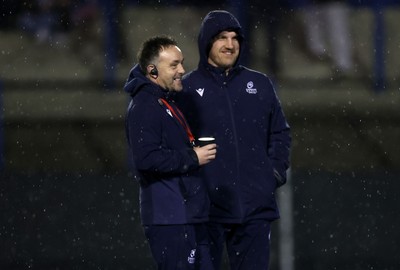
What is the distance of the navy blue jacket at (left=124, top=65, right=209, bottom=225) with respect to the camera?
6.39m

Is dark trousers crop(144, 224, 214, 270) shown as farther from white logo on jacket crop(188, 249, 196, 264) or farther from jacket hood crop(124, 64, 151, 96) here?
jacket hood crop(124, 64, 151, 96)

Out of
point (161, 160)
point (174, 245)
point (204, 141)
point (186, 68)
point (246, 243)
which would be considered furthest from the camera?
point (186, 68)

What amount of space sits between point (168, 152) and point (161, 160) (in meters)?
0.06

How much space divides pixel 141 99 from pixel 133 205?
3.68 m

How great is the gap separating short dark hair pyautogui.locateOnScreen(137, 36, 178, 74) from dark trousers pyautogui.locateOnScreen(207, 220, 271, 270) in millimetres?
1046

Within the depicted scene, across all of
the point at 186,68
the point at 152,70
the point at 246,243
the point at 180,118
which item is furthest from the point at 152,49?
the point at 186,68

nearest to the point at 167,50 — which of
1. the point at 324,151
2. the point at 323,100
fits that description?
the point at 324,151

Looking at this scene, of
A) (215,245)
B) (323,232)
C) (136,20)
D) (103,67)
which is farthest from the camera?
(136,20)

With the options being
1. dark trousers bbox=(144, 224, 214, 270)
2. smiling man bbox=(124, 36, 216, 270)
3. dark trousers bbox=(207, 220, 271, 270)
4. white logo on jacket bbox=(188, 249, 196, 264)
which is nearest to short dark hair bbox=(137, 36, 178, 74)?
smiling man bbox=(124, 36, 216, 270)

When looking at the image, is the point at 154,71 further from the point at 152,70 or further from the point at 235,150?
the point at 235,150

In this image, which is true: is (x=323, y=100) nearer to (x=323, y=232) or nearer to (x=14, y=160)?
(x=14, y=160)

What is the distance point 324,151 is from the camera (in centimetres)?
1611

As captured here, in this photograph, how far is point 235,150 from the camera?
712 centimetres

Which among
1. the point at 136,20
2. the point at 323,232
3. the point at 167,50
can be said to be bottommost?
the point at 323,232
